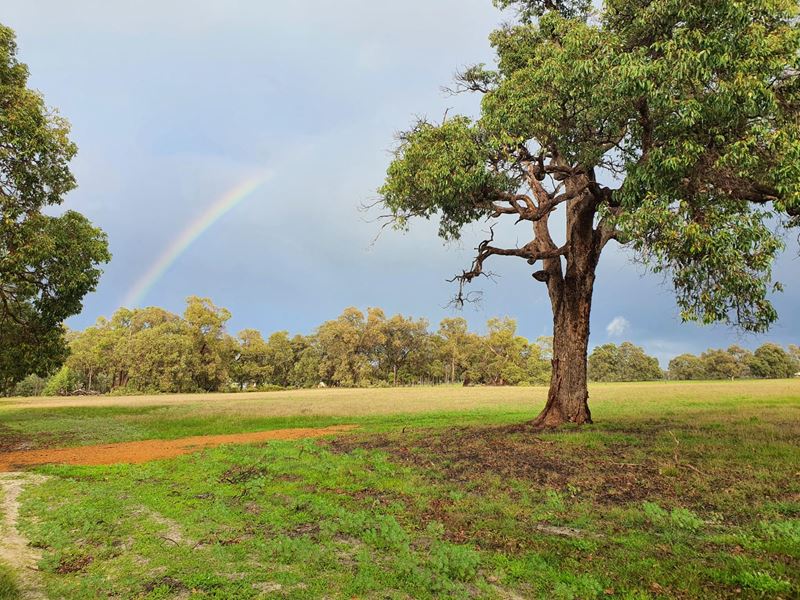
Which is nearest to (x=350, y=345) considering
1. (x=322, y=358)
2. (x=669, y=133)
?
(x=322, y=358)

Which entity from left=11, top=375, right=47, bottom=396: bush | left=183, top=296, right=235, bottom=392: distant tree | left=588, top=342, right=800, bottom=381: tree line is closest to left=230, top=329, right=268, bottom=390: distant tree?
left=183, top=296, right=235, bottom=392: distant tree

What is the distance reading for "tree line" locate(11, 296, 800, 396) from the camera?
75875mm

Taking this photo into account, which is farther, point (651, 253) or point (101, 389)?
point (101, 389)

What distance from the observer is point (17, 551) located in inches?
271

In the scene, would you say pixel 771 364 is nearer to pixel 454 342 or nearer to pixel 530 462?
pixel 454 342

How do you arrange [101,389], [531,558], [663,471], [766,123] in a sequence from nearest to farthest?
1. [531,558]
2. [766,123]
3. [663,471]
4. [101,389]

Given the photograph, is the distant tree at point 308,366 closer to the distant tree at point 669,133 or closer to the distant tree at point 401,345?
the distant tree at point 401,345

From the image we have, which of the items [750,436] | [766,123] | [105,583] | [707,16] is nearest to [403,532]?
[105,583]

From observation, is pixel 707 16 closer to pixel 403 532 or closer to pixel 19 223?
pixel 403 532

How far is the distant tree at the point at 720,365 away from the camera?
12701 cm

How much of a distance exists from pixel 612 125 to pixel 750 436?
1148cm

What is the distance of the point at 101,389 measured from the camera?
4230 inches

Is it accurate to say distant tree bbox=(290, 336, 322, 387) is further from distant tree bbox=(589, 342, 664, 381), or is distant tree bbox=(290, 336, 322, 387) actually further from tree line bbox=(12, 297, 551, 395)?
distant tree bbox=(589, 342, 664, 381)

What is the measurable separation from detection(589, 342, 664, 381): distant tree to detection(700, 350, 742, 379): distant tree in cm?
1256
